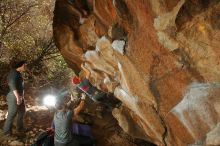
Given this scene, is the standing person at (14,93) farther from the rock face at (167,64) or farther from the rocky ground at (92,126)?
the rock face at (167,64)

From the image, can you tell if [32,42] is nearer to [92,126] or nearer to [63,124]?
[92,126]

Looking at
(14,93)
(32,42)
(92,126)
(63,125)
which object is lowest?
(63,125)

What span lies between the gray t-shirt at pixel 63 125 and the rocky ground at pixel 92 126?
1494 millimetres

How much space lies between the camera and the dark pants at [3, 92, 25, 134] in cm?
644

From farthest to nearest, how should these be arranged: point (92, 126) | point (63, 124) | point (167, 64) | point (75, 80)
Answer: point (75, 80) → point (92, 126) → point (63, 124) → point (167, 64)

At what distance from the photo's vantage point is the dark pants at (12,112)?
6.44 m

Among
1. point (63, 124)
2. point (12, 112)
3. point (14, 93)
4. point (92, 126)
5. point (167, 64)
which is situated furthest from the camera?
point (92, 126)

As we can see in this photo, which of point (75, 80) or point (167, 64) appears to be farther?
point (75, 80)

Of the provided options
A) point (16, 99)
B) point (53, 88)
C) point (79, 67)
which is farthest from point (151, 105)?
point (53, 88)

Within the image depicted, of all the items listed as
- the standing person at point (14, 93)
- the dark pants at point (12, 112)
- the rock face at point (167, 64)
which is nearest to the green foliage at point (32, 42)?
the dark pants at point (12, 112)

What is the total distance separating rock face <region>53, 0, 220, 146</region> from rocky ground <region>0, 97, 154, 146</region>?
30.9 inches

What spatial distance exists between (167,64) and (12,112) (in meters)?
3.72

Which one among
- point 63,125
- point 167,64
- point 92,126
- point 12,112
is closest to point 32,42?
point 92,126

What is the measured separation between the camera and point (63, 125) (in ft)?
17.7
